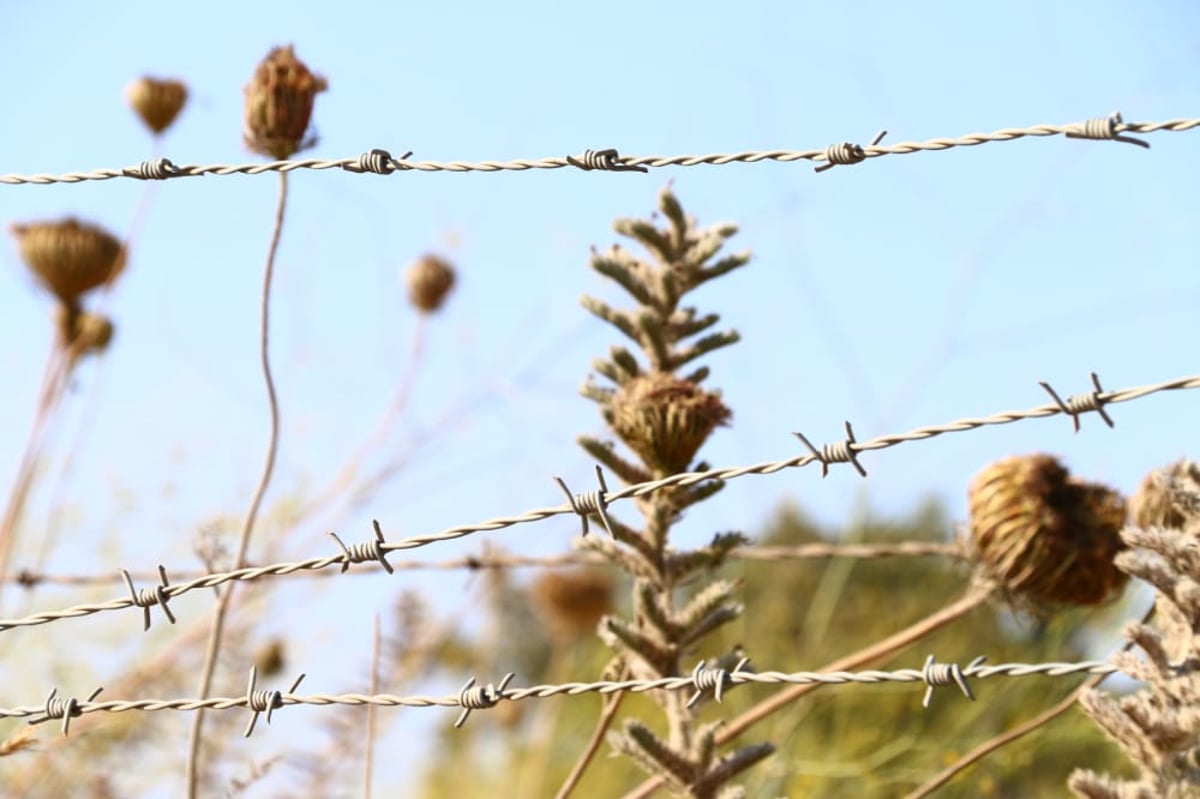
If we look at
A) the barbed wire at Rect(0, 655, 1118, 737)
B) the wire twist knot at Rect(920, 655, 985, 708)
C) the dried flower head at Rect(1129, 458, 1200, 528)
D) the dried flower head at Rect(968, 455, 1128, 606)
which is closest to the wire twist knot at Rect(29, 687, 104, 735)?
the barbed wire at Rect(0, 655, 1118, 737)

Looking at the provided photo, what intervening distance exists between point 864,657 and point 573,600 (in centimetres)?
328

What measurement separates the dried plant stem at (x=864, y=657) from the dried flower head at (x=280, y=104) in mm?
989

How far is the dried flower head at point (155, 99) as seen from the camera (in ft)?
11.7

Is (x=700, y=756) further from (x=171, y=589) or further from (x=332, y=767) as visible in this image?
(x=332, y=767)

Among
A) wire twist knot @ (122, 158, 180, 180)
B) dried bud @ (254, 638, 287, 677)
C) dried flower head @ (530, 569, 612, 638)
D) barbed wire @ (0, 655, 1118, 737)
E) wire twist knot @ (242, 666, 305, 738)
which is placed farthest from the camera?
dried flower head @ (530, 569, 612, 638)

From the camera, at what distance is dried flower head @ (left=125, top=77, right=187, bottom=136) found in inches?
140

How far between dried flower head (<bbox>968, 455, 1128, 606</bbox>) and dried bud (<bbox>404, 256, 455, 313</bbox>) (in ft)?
7.06

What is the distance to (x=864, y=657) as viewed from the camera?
92.0 inches

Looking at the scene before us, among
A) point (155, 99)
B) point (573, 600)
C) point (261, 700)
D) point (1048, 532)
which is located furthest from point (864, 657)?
point (573, 600)

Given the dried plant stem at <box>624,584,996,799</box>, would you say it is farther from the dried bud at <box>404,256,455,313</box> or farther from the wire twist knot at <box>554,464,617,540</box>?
the dried bud at <box>404,256,455,313</box>

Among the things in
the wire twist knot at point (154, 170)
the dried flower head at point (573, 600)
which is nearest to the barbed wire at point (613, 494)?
the wire twist knot at point (154, 170)

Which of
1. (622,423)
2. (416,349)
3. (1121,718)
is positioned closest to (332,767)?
(416,349)

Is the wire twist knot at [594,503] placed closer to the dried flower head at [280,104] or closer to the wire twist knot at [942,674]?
the wire twist knot at [942,674]

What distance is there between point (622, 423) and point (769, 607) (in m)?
8.75
